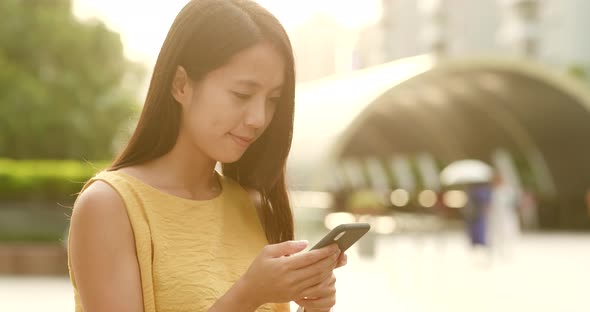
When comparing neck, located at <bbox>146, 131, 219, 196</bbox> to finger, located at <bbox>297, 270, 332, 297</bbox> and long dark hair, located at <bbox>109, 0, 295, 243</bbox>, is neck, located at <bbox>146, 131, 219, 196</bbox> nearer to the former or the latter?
long dark hair, located at <bbox>109, 0, 295, 243</bbox>

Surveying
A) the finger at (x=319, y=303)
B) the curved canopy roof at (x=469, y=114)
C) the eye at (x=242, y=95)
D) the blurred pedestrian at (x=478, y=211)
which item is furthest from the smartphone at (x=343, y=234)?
the curved canopy roof at (x=469, y=114)

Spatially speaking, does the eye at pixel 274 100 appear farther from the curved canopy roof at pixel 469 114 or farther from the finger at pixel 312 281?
the curved canopy roof at pixel 469 114

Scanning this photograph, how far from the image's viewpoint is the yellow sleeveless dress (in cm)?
214

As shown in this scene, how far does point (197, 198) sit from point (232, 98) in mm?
276

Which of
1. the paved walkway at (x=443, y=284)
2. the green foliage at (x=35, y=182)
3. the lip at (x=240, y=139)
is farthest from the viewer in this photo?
the green foliage at (x=35, y=182)

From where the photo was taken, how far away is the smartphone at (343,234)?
6.74 feet

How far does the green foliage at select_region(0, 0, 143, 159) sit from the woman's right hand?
24.2 meters

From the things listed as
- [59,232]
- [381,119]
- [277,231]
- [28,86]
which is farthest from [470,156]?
[277,231]

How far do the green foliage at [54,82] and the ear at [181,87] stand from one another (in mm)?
23973

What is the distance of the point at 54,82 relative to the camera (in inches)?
1025

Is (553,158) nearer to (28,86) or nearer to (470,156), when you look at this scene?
(470,156)

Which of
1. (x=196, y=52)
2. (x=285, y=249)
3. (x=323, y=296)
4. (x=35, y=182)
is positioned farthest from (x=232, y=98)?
(x=35, y=182)

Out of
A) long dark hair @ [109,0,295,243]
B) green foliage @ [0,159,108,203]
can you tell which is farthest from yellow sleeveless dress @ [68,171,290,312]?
green foliage @ [0,159,108,203]

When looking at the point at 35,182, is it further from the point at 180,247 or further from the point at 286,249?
the point at 286,249
